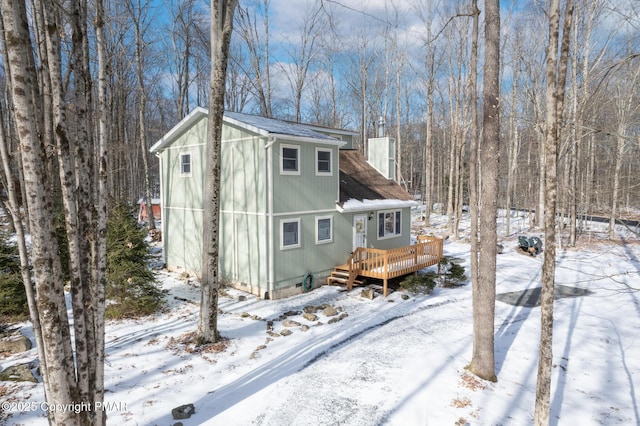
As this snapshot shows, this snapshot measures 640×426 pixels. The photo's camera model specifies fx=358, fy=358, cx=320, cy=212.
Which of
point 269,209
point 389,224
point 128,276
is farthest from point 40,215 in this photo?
point 389,224

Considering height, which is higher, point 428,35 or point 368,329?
point 428,35

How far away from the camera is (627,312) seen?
11000mm

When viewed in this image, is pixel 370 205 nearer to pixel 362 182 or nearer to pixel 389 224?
pixel 362 182

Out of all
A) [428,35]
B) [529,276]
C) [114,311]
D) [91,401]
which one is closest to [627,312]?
[529,276]

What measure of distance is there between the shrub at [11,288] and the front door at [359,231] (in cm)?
1027

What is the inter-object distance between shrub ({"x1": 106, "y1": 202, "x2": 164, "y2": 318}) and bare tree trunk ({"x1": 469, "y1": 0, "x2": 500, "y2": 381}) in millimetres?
8153

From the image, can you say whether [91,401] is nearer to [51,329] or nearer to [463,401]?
[51,329]

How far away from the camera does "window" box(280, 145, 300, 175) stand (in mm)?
11703

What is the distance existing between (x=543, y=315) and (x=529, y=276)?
11.1 metres

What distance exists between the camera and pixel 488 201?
6.96 metres

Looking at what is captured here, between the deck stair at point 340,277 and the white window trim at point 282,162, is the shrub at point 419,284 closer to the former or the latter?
the deck stair at point 340,277

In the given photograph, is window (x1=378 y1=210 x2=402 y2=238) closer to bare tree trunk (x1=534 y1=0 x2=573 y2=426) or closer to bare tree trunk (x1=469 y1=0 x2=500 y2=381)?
bare tree trunk (x1=469 y1=0 x2=500 y2=381)

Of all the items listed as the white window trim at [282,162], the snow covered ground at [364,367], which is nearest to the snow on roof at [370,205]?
the white window trim at [282,162]

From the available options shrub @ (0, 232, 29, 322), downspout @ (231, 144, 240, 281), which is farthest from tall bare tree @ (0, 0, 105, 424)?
downspout @ (231, 144, 240, 281)
